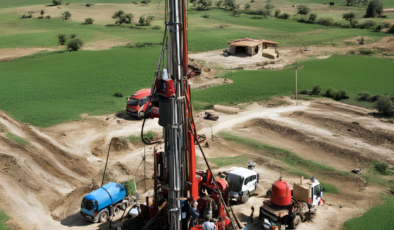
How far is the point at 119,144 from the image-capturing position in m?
36.8

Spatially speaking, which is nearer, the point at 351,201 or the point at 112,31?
the point at 351,201

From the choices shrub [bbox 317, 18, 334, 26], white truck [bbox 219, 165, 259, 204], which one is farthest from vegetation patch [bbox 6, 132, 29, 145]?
shrub [bbox 317, 18, 334, 26]

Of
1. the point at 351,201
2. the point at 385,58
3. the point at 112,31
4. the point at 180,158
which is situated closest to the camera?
the point at 180,158

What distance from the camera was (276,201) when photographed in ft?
80.4

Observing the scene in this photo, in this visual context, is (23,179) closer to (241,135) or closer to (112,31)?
(241,135)

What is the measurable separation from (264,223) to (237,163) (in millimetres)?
10277

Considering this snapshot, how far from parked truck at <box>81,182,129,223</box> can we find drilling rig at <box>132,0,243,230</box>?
3.53 m

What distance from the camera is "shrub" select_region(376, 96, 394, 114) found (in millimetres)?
42931

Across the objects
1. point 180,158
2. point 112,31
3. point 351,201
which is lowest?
point 351,201

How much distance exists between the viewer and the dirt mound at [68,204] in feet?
86.7

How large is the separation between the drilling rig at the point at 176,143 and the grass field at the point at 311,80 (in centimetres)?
2700

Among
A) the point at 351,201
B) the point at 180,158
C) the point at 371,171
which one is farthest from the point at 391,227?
the point at 180,158

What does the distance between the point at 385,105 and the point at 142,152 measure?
89.4ft

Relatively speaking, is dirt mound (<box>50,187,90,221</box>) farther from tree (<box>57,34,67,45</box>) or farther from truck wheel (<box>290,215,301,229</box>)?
tree (<box>57,34,67,45</box>)
